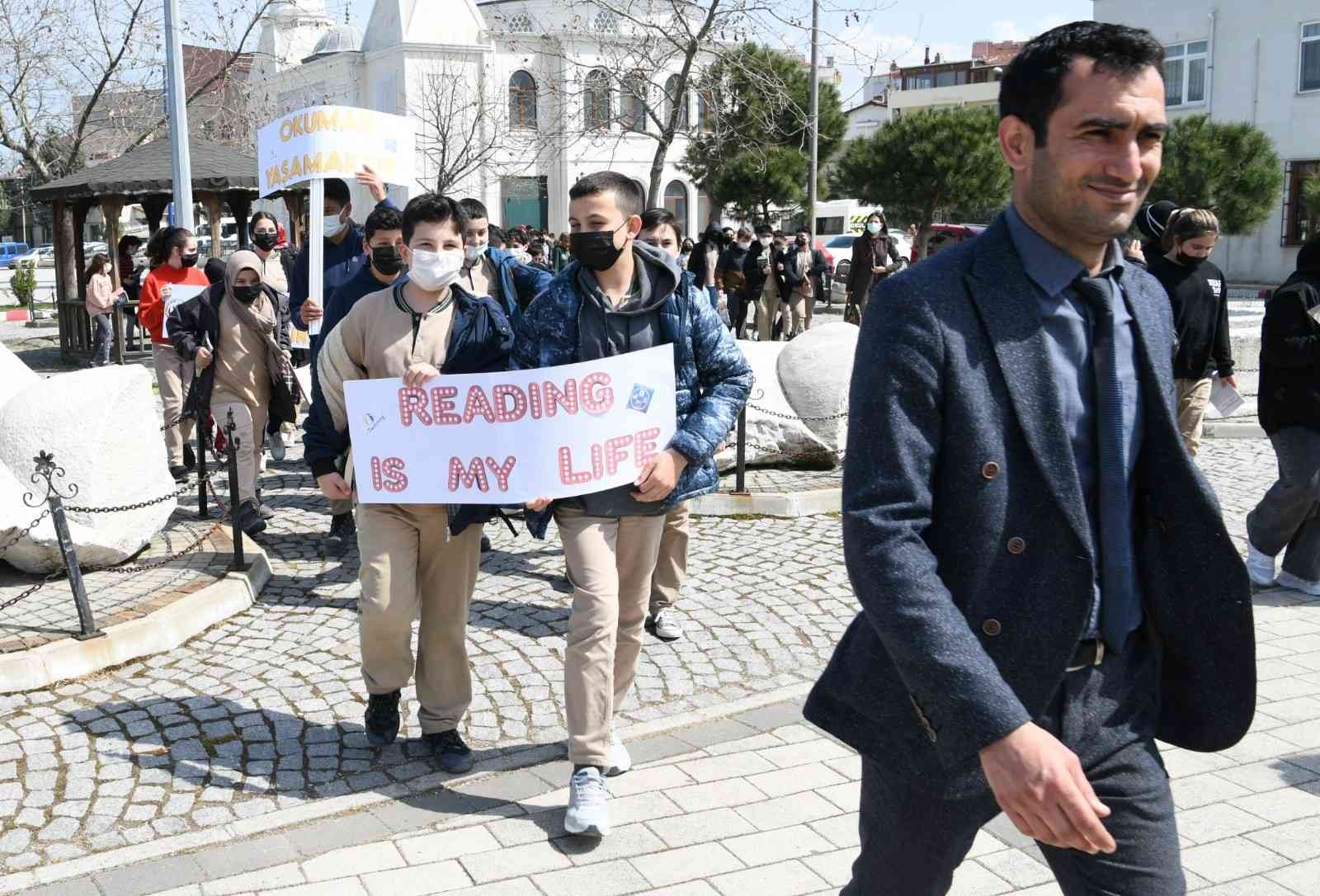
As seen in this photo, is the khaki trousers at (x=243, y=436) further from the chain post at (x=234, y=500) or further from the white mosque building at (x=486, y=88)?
the white mosque building at (x=486, y=88)

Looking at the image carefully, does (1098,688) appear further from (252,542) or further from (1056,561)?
(252,542)

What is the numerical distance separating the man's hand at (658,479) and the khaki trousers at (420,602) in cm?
74

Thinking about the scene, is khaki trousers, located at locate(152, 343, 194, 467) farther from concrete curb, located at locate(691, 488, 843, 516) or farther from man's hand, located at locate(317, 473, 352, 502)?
man's hand, located at locate(317, 473, 352, 502)

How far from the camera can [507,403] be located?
14.7ft

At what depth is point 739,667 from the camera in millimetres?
5852

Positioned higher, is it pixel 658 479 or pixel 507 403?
pixel 507 403

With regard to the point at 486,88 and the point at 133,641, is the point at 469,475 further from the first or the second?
the point at 486,88

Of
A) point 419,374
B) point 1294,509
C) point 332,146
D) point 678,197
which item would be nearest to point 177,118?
point 332,146

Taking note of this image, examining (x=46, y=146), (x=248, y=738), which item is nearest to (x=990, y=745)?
(x=248, y=738)

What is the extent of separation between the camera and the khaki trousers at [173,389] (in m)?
9.75

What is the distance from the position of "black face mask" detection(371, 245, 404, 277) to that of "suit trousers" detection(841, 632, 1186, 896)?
4.05m

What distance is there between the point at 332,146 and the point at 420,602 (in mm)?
4428

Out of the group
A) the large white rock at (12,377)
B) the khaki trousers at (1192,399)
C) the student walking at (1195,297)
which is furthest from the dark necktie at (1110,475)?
the large white rock at (12,377)

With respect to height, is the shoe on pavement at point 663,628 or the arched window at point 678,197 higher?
the arched window at point 678,197
